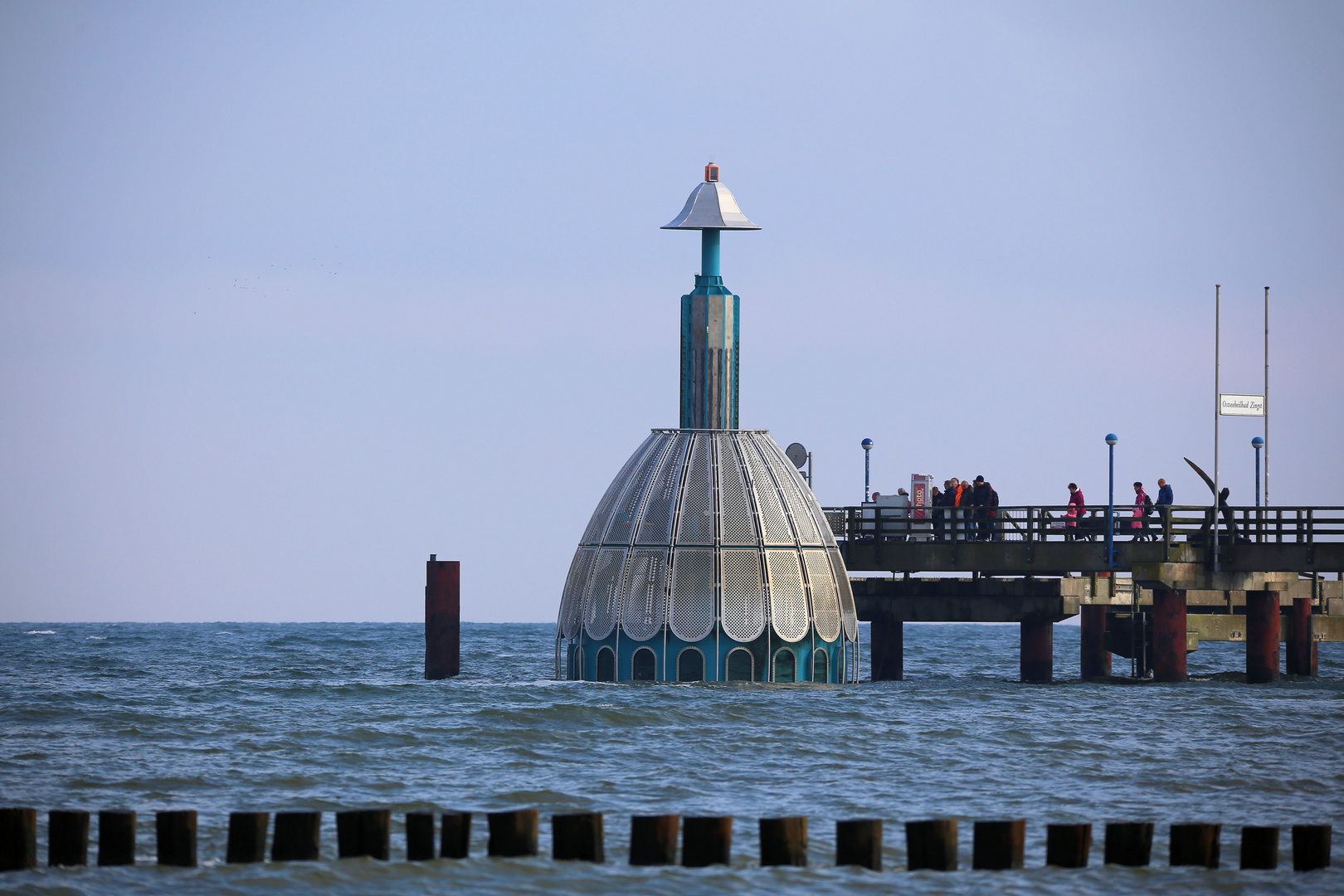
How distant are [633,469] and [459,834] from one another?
63.1ft

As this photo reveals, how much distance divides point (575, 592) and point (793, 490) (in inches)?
190

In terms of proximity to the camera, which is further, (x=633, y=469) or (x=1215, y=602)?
(x=1215, y=602)

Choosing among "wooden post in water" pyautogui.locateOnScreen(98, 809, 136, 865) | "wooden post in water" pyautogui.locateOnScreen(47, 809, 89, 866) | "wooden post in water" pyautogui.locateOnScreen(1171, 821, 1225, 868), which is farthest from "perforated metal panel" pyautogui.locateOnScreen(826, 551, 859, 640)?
"wooden post in water" pyautogui.locateOnScreen(47, 809, 89, 866)

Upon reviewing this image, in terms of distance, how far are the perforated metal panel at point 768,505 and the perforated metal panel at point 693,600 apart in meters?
1.32

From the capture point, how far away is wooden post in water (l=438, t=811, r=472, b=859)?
57.3 ft

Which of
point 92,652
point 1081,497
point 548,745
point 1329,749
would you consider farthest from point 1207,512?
point 92,652

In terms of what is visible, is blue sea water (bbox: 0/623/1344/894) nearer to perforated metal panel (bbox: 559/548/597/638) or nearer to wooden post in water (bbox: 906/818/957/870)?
wooden post in water (bbox: 906/818/957/870)

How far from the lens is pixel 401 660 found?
217 feet

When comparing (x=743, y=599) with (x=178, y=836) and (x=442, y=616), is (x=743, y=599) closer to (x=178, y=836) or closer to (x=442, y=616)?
(x=442, y=616)

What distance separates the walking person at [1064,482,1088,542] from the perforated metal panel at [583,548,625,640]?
32.1 feet

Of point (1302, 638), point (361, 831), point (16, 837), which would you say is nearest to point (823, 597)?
point (1302, 638)

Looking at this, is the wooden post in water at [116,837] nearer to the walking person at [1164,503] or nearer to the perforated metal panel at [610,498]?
the perforated metal panel at [610,498]

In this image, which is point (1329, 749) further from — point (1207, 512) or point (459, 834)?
point (459, 834)

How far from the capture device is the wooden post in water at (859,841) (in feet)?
57.2
